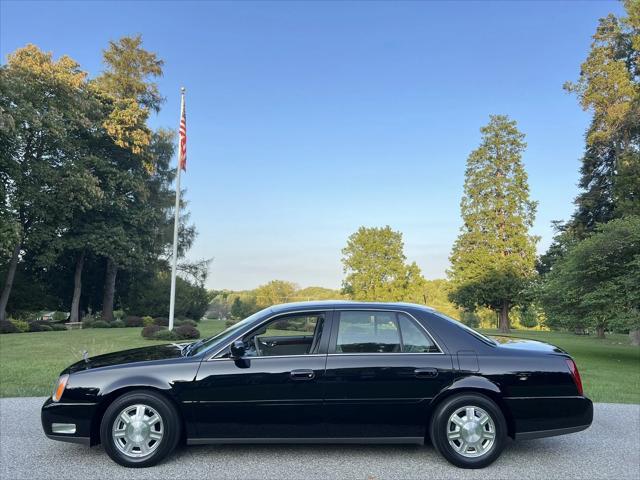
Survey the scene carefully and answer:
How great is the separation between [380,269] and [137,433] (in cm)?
5079

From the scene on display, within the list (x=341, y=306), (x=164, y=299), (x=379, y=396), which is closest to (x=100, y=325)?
(x=164, y=299)

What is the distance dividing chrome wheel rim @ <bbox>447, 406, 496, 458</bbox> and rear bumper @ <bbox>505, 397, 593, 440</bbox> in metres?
0.26

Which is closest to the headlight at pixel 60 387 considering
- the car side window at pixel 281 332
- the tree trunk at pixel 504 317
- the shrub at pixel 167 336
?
the car side window at pixel 281 332

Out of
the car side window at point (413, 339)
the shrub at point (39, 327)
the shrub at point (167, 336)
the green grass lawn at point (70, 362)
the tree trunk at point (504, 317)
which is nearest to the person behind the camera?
the car side window at point (413, 339)

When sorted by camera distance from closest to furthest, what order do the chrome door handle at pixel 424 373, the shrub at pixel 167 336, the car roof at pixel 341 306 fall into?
the chrome door handle at pixel 424 373
the car roof at pixel 341 306
the shrub at pixel 167 336

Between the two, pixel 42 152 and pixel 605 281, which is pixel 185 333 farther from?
pixel 42 152

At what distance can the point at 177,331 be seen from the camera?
61.7ft

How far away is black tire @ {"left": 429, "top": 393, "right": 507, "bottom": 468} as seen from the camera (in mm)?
4273

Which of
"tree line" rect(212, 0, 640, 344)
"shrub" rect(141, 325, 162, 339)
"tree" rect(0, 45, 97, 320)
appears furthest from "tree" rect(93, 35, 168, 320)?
"tree line" rect(212, 0, 640, 344)

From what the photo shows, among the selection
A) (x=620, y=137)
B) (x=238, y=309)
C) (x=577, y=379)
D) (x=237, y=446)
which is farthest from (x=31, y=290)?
(x=620, y=137)

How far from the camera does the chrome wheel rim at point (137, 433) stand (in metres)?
4.27

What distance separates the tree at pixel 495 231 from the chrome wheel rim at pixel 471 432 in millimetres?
32527

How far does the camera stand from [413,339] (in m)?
4.54

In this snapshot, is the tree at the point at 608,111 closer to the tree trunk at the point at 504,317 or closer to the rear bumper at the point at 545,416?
the tree trunk at the point at 504,317
